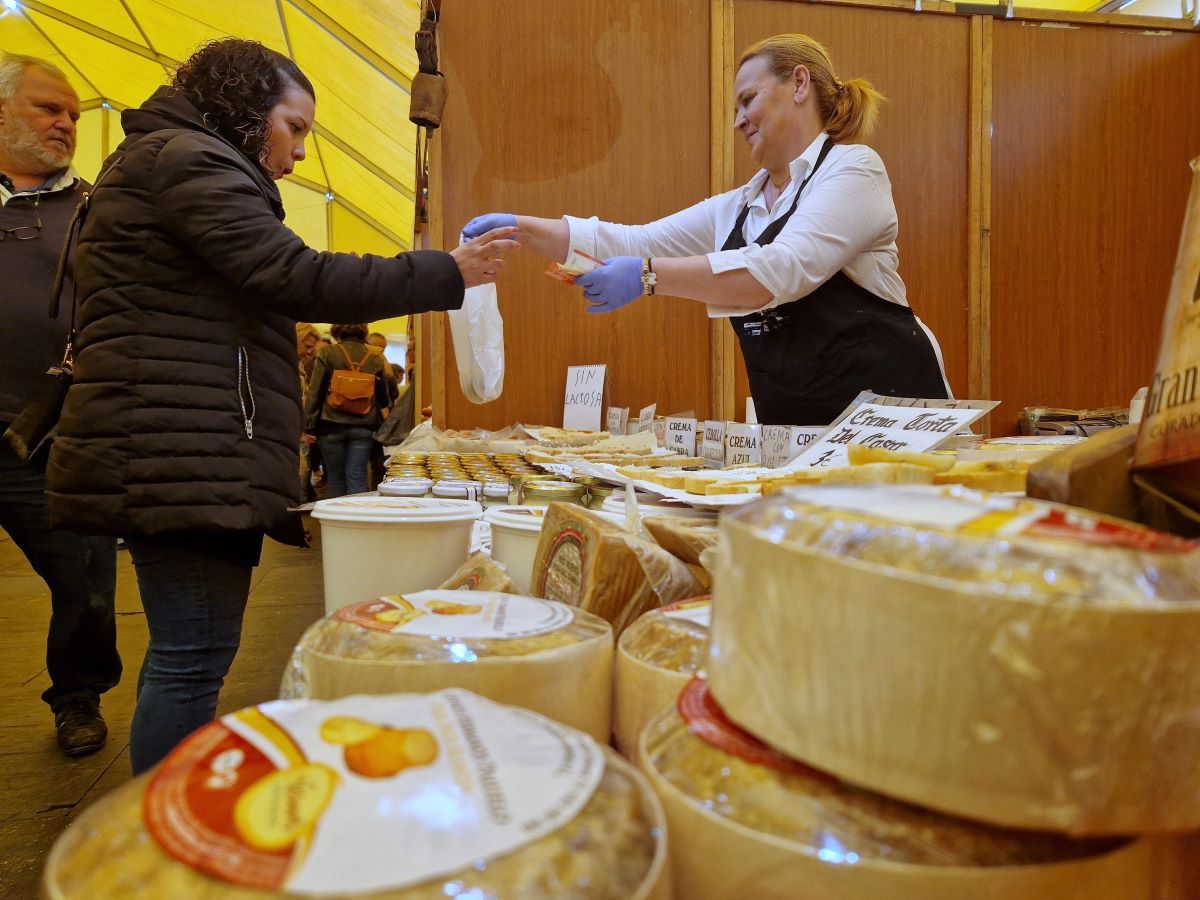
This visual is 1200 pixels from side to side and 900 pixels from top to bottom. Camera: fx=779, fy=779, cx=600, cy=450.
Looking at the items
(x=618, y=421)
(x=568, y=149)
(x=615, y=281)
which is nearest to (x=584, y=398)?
(x=618, y=421)

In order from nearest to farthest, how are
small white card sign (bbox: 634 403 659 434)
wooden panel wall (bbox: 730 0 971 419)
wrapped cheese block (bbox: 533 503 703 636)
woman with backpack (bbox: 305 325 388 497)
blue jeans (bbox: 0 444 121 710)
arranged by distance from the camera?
1. wrapped cheese block (bbox: 533 503 703 636)
2. blue jeans (bbox: 0 444 121 710)
3. small white card sign (bbox: 634 403 659 434)
4. wooden panel wall (bbox: 730 0 971 419)
5. woman with backpack (bbox: 305 325 388 497)

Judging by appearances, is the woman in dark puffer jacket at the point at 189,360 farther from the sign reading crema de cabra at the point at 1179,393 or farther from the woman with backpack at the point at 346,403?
the woman with backpack at the point at 346,403

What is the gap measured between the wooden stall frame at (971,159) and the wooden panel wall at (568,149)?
0.06m

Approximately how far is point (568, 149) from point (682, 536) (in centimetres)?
326

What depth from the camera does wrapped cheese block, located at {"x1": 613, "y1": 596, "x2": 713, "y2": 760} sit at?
22.1 inches

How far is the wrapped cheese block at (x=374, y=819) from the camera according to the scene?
12.3 inches

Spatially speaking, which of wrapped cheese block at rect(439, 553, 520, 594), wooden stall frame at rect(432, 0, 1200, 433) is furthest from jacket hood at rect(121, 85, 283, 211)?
wooden stall frame at rect(432, 0, 1200, 433)

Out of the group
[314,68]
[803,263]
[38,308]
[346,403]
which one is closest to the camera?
[803,263]

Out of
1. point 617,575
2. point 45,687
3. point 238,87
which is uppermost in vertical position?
point 238,87

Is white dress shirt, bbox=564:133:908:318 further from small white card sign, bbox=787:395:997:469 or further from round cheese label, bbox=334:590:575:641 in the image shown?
round cheese label, bbox=334:590:575:641

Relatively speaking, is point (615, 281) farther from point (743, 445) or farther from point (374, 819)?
point (374, 819)

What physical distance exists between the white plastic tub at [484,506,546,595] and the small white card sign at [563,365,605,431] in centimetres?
227

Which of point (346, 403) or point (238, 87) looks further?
point (346, 403)

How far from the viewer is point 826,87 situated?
2.10 metres
